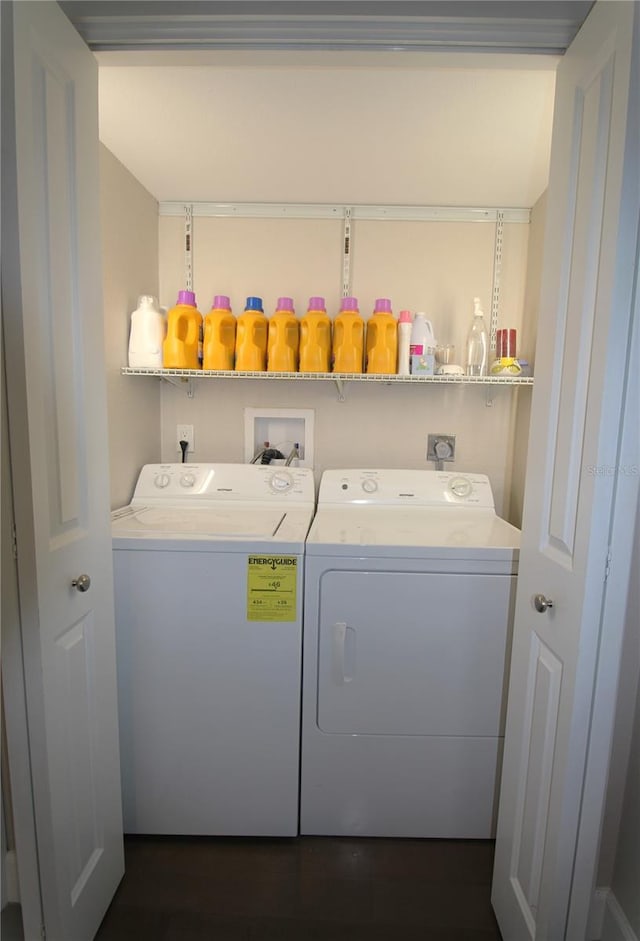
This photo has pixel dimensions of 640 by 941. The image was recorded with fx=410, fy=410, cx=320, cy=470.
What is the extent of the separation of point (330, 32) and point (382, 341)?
955 mm

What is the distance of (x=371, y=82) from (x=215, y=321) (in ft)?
3.11

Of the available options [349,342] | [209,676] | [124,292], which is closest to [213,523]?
[209,676]

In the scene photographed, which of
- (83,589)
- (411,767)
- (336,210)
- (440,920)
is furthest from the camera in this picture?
(336,210)

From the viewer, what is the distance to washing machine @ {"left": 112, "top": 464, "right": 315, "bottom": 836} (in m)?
1.25

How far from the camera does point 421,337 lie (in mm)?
1723

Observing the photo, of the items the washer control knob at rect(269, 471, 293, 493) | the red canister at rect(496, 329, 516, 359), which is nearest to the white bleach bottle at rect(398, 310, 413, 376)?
the red canister at rect(496, 329, 516, 359)

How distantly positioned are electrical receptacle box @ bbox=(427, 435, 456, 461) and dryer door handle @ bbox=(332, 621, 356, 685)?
1.04m

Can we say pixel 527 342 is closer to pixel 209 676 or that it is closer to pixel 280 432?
Answer: pixel 280 432

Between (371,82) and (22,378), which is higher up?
(371,82)

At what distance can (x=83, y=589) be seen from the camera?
0.96 meters

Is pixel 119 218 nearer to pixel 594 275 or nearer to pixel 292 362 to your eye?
pixel 292 362

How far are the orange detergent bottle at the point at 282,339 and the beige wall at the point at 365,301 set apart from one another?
21cm

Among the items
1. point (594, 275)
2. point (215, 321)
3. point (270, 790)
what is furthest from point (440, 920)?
point (215, 321)

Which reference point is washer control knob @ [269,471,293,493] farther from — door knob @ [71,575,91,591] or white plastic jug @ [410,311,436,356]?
door knob @ [71,575,91,591]
